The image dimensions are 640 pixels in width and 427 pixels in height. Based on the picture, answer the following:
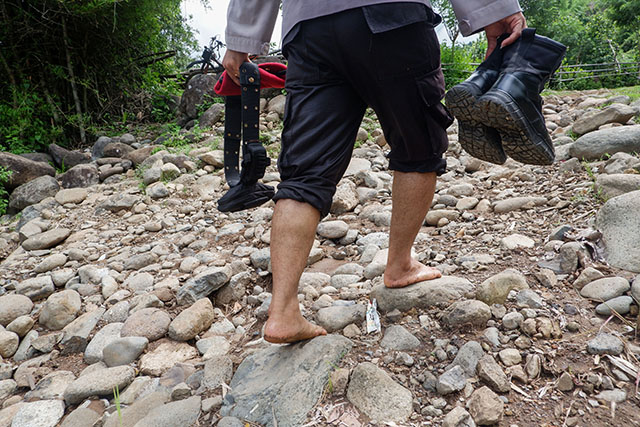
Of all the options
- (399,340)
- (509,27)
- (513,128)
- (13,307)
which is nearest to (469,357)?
(399,340)

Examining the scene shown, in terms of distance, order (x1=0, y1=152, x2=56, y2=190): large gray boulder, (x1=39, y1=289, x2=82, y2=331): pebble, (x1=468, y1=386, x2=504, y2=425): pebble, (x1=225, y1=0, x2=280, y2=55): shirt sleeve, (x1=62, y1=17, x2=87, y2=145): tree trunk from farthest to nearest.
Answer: (x1=62, y1=17, x2=87, y2=145): tree trunk
(x1=0, y1=152, x2=56, y2=190): large gray boulder
(x1=39, y1=289, x2=82, y2=331): pebble
(x1=225, y1=0, x2=280, y2=55): shirt sleeve
(x1=468, y1=386, x2=504, y2=425): pebble

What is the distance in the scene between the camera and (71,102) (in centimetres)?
667

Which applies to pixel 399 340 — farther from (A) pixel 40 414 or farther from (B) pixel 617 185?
(B) pixel 617 185

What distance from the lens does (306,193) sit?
1293mm

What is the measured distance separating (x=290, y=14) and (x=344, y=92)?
0.30m

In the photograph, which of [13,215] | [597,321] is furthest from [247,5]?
[13,215]

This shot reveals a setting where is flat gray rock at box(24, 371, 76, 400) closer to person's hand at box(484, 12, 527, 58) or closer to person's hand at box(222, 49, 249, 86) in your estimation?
person's hand at box(222, 49, 249, 86)

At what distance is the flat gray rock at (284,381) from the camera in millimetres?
Result: 1284

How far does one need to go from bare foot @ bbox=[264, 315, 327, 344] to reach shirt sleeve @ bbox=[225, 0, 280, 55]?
0.99 m

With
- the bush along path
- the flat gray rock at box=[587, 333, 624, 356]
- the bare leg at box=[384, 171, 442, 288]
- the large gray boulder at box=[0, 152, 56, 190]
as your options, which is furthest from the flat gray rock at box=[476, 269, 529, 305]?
the large gray boulder at box=[0, 152, 56, 190]

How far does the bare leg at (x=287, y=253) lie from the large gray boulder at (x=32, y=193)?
442 cm

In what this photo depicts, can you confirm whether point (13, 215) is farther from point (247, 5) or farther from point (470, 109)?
point (470, 109)

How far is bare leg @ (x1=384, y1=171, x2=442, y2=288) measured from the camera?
1556 mm

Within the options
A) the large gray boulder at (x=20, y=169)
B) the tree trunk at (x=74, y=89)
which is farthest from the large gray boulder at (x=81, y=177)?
the tree trunk at (x=74, y=89)
